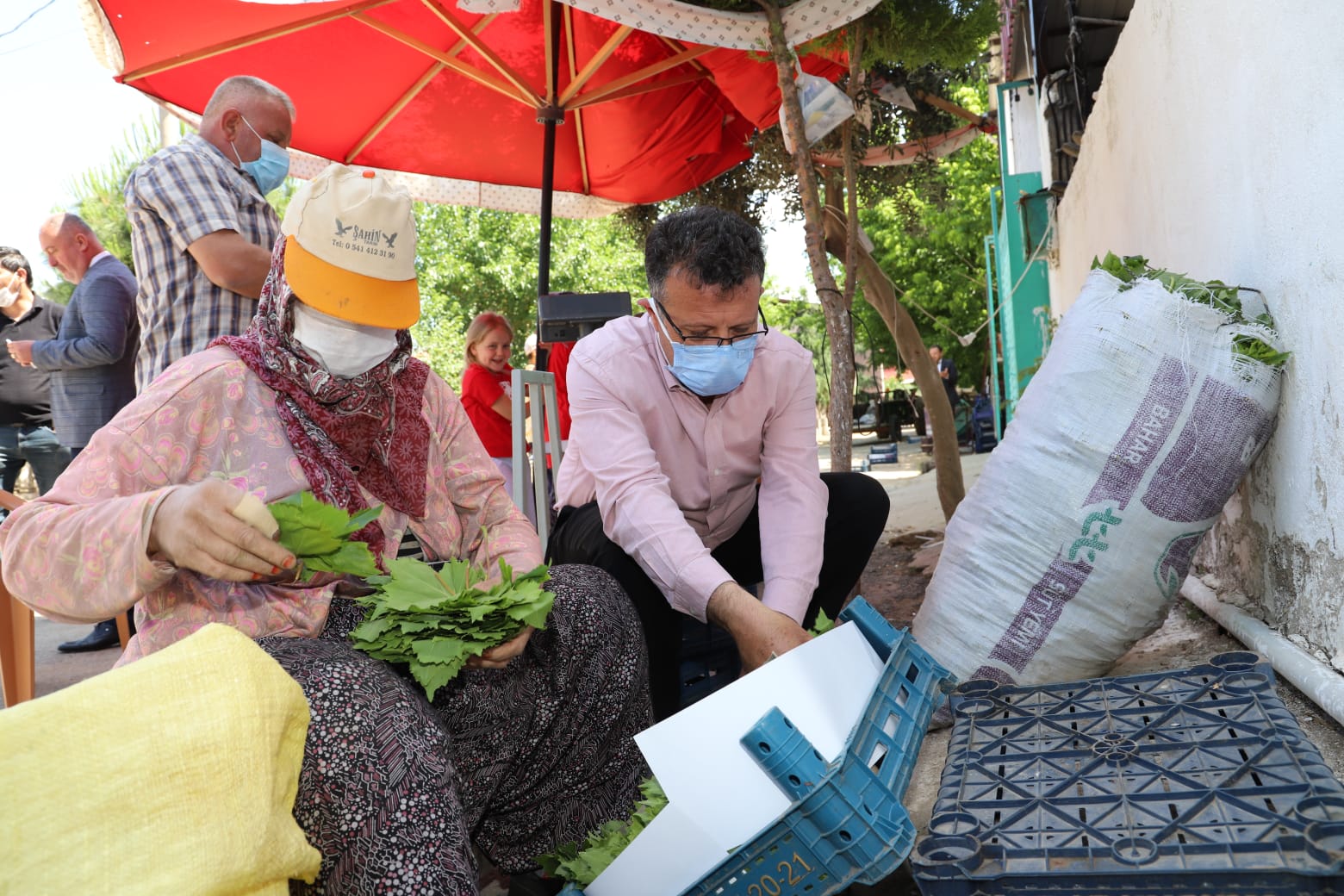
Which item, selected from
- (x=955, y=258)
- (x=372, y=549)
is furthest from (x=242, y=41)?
(x=955, y=258)

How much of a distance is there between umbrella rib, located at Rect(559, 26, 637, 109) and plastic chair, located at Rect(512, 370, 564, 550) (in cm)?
196

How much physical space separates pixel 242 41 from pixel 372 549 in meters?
3.75

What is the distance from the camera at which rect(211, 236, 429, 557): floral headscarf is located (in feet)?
5.78

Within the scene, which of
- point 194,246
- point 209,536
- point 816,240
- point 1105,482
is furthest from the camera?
point 816,240

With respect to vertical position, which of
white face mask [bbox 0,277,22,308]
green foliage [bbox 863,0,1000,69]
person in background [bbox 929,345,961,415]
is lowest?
person in background [bbox 929,345,961,415]

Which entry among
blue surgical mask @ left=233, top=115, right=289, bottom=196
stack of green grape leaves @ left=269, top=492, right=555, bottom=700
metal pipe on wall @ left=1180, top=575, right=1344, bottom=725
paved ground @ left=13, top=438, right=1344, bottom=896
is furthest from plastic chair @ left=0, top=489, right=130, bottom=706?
metal pipe on wall @ left=1180, top=575, right=1344, bottom=725

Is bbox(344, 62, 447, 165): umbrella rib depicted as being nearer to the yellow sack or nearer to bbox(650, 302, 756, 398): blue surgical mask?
bbox(650, 302, 756, 398): blue surgical mask

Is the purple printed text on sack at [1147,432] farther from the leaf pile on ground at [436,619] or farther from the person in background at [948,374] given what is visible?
the person in background at [948,374]

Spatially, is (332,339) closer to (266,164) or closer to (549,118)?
(266,164)

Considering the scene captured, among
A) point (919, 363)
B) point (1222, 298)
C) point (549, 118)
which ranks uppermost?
point (549, 118)

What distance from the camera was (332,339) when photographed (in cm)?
178

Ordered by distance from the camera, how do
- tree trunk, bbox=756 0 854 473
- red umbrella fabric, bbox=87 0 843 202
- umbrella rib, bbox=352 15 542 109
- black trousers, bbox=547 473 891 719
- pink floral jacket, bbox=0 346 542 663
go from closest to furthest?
1. pink floral jacket, bbox=0 346 542 663
2. black trousers, bbox=547 473 891 719
3. tree trunk, bbox=756 0 854 473
4. red umbrella fabric, bbox=87 0 843 202
5. umbrella rib, bbox=352 15 542 109

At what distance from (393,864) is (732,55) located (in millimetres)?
4134

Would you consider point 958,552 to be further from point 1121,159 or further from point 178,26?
point 178,26
